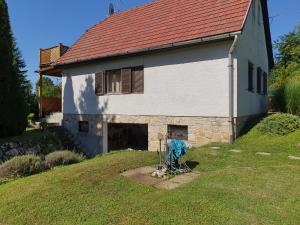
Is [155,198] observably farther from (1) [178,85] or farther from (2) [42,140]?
(2) [42,140]

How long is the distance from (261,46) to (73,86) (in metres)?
10.3

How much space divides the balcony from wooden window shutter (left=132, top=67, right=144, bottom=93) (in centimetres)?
710

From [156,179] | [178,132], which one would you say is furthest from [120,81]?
[156,179]

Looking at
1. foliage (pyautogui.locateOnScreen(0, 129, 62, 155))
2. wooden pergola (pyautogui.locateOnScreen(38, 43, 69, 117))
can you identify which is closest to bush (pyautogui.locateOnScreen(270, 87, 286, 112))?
foliage (pyautogui.locateOnScreen(0, 129, 62, 155))

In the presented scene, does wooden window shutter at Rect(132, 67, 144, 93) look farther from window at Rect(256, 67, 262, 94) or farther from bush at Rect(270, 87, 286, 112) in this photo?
bush at Rect(270, 87, 286, 112)

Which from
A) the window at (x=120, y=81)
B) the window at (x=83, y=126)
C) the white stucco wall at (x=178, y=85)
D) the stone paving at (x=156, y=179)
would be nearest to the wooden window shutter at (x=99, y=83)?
the window at (x=120, y=81)

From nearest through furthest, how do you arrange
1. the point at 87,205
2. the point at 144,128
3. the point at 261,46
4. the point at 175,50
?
the point at 87,205
the point at 175,50
the point at 261,46
the point at 144,128

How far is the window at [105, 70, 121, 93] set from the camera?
43.7ft

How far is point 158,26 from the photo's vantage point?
12953 mm

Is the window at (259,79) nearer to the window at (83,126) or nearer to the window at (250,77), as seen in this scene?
the window at (250,77)

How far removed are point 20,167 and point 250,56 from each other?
32.8ft

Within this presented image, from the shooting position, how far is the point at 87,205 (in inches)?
177

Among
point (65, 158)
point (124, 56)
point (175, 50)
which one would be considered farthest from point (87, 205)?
point (124, 56)

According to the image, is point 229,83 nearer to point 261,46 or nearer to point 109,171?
point 109,171
